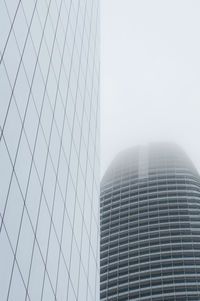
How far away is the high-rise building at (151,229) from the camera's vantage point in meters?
135

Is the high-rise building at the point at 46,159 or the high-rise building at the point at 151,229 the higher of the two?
the high-rise building at the point at 151,229

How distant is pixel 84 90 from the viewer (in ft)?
149

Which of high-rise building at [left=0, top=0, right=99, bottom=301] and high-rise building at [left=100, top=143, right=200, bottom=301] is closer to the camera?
high-rise building at [left=0, top=0, right=99, bottom=301]

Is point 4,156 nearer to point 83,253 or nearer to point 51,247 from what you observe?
point 51,247

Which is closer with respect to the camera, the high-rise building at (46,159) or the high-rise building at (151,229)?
the high-rise building at (46,159)

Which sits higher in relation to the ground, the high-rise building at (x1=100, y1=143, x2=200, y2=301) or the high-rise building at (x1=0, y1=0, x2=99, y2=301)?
the high-rise building at (x1=100, y1=143, x2=200, y2=301)

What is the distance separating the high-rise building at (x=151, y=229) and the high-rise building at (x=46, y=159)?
309 feet

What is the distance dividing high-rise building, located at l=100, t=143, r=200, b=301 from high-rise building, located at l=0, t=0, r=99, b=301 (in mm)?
94197

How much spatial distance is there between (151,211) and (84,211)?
124724mm

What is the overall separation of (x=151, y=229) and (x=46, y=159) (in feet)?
420

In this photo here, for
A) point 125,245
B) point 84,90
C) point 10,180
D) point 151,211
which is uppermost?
point 151,211

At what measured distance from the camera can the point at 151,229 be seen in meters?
154

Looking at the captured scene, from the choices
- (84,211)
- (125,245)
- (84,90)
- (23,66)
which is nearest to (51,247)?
(23,66)

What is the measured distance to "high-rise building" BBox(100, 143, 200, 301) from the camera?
135 metres
